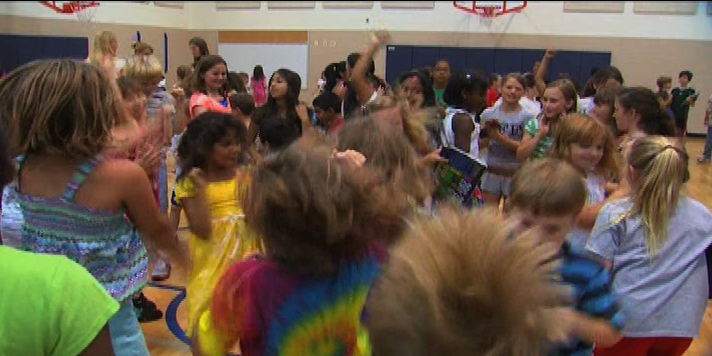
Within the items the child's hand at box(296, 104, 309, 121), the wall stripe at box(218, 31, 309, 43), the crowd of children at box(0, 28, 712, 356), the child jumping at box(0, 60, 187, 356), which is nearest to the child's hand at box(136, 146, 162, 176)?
the crowd of children at box(0, 28, 712, 356)

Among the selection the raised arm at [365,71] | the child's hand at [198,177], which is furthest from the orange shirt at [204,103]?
the child's hand at [198,177]

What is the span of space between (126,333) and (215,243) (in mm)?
897

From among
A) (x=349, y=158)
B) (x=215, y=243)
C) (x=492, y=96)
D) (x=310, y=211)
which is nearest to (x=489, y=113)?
(x=215, y=243)

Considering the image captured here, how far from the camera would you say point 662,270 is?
216 centimetres

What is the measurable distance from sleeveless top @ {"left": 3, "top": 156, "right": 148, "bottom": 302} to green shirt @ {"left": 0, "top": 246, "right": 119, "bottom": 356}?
710 millimetres

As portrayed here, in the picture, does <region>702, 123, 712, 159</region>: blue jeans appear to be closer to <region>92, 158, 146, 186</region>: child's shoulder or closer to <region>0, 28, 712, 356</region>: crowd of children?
<region>0, 28, 712, 356</region>: crowd of children

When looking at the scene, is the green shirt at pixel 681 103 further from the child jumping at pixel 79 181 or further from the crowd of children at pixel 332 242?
the child jumping at pixel 79 181

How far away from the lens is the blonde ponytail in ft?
6.92

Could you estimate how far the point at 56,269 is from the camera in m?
0.99

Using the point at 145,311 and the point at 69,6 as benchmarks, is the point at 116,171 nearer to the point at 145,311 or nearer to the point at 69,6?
the point at 145,311

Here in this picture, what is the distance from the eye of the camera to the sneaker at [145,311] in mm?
3742

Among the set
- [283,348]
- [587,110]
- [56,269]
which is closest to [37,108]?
[56,269]

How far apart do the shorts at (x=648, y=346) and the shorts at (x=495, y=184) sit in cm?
217

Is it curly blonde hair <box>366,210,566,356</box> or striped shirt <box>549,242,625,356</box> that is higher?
curly blonde hair <box>366,210,566,356</box>
